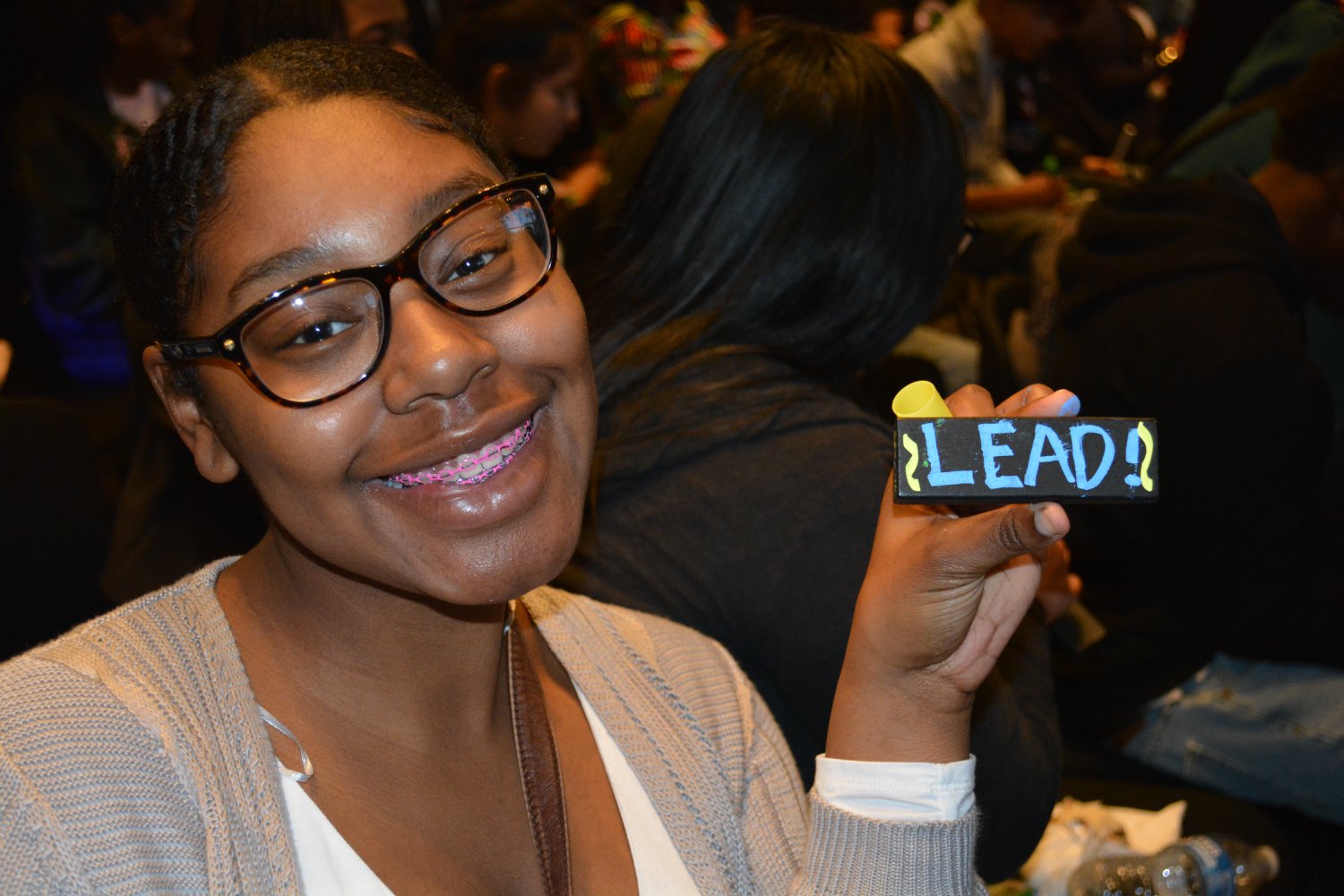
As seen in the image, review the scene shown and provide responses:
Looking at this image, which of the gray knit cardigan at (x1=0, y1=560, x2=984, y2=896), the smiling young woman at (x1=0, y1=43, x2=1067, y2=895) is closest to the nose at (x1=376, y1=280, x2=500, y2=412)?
the smiling young woman at (x1=0, y1=43, x2=1067, y2=895)

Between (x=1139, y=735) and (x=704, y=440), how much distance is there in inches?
51.0

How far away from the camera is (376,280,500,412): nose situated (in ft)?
3.63

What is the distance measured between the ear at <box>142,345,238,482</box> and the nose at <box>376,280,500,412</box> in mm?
220

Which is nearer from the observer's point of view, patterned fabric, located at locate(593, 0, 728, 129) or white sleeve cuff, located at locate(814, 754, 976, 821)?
white sleeve cuff, located at locate(814, 754, 976, 821)

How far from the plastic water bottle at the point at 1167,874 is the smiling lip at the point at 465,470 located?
4.08ft

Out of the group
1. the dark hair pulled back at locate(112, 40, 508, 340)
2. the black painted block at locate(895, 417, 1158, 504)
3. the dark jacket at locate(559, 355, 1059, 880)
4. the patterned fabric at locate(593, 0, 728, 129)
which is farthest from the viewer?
the patterned fabric at locate(593, 0, 728, 129)

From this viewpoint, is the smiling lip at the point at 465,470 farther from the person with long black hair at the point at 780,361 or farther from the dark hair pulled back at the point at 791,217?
the dark hair pulled back at the point at 791,217

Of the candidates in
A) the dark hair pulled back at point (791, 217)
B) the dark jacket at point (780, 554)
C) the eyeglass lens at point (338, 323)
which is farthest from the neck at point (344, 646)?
the dark hair pulled back at point (791, 217)

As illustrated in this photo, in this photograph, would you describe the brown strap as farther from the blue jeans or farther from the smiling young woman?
the blue jeans

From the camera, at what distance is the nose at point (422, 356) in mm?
1107

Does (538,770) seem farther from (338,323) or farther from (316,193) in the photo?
(316,193)

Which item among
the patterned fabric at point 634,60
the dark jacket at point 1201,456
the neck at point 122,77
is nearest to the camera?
the dark jacket at point 1201,456

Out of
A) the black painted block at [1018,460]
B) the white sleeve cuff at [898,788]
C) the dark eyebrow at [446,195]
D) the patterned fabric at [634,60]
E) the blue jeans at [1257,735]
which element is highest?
the dark eyebrow at [446,195]

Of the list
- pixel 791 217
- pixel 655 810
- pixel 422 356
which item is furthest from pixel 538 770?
pixel 791 217
